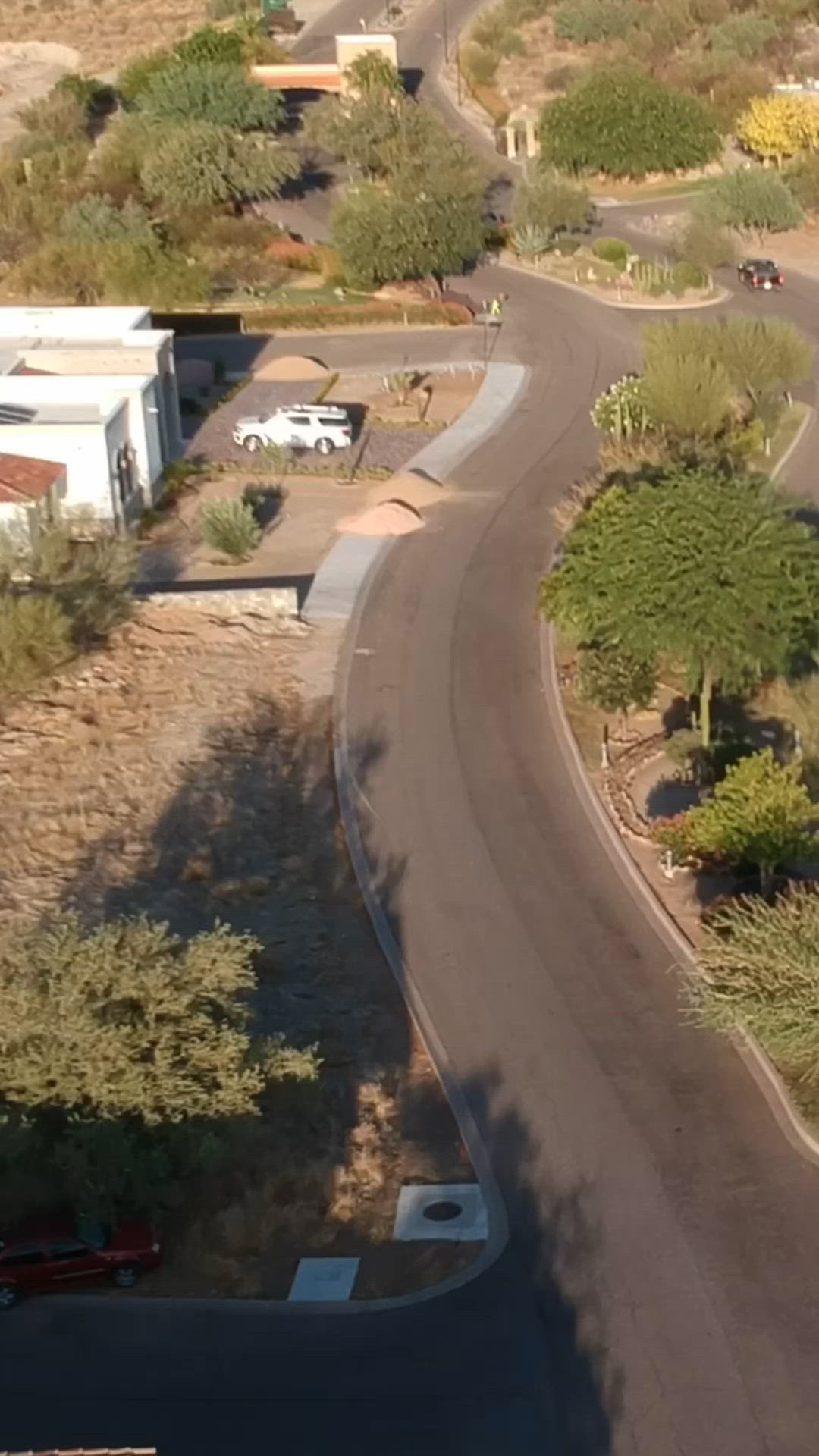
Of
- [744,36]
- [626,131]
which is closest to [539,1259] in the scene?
[626,131]

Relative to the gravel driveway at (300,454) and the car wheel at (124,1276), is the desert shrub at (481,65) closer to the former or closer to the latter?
the gravel driveway at (300,454)

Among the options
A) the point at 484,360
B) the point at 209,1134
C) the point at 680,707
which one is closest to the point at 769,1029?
the point at 209,1134

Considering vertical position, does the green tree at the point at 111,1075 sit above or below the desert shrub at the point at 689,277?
above

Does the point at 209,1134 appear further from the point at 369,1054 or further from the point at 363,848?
the point at 363,848

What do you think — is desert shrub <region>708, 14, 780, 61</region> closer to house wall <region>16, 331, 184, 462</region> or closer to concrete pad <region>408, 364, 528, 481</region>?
concrete pad <region>408, 364, 528, 481</region>

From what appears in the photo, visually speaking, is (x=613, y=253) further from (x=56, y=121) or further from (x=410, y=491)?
(x=56, y=121)

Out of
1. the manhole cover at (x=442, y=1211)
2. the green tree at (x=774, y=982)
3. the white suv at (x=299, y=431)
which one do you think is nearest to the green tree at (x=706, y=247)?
the white suv at (x=299, y=431)
